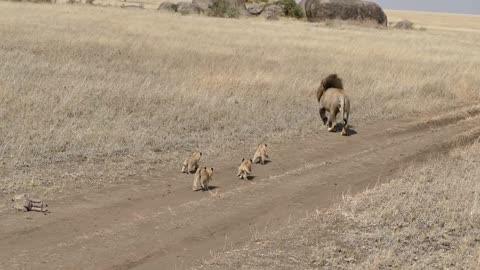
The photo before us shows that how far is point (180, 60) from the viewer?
2236 cm

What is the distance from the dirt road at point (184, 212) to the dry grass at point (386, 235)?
0.37 metres

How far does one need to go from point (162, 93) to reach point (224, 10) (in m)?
41.2

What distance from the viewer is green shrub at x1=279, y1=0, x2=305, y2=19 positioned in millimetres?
62625

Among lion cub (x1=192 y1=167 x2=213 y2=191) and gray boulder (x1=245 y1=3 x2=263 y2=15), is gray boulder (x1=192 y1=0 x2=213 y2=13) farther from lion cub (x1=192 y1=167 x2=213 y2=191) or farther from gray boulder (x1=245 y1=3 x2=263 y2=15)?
lion cub (x1=192 y1=167 x2=213 y2=191)

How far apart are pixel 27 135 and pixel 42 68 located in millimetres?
7514

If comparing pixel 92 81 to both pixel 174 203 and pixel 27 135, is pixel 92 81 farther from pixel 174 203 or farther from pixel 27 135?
pixel 174 203

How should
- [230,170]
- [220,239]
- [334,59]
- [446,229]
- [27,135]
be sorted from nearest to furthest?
[220,239], [446,229], [230,170], [27,135], [334,59]

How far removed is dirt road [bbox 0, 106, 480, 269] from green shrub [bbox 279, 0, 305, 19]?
5155 cm

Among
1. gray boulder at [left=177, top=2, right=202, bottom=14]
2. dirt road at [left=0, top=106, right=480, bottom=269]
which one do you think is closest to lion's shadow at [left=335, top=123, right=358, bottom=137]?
dirt road at [left=0, top=106, right=480, bottom=269]


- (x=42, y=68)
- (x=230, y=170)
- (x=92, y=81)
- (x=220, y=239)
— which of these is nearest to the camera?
(x=220, y=239)

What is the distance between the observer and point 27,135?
1109 centimetres

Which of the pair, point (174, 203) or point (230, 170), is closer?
point (174, 203)

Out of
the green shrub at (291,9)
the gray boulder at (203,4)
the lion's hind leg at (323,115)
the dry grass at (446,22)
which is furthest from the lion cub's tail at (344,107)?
the dry grass at (446,22)

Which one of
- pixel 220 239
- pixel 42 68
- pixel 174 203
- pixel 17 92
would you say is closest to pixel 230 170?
pixel 174 203
